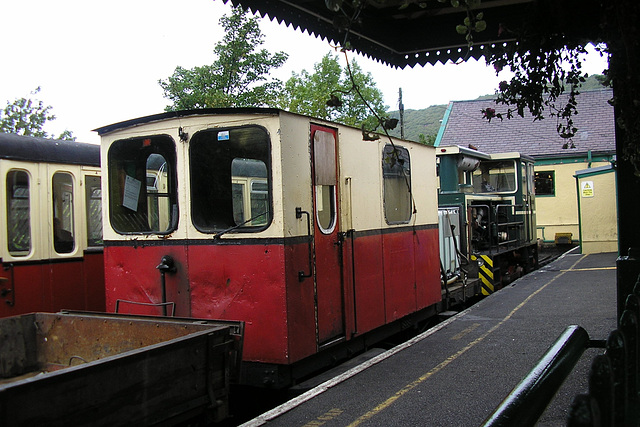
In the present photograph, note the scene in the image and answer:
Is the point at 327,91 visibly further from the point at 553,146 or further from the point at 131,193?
the point at 131,193

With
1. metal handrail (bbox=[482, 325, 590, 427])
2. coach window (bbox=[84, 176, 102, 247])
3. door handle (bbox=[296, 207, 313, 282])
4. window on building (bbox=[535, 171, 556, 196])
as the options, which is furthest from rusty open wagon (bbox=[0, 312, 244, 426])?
window on building (bbox=[535, 171, 556, 196])

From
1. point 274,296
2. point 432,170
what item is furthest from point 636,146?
point 432,170

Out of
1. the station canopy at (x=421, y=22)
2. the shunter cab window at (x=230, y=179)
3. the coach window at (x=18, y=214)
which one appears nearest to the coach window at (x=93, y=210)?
the coach window at (x=18, y=214)

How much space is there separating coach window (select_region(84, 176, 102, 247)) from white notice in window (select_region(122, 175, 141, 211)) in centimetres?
191

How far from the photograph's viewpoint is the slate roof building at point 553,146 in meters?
26.5

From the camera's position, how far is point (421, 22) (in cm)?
528

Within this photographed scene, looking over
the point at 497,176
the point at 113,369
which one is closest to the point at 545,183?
the point at 497,176

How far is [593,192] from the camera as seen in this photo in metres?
19.5

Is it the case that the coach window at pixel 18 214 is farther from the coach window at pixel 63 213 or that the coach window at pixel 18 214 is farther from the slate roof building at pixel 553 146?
the slate roof building at pixel 553 146

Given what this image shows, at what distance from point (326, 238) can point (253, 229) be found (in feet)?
2.87

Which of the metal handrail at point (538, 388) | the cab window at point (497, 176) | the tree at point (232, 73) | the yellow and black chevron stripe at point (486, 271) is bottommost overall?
the yellow and black chevron stripe at point (486, 271)

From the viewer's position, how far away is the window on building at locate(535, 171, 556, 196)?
1066 inches

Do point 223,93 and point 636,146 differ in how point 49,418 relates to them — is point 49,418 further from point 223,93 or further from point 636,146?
point 223,93

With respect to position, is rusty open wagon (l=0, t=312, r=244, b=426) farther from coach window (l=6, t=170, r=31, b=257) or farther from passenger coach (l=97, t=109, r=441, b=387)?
coach window (l=6, t=170, r=31, b=257)
